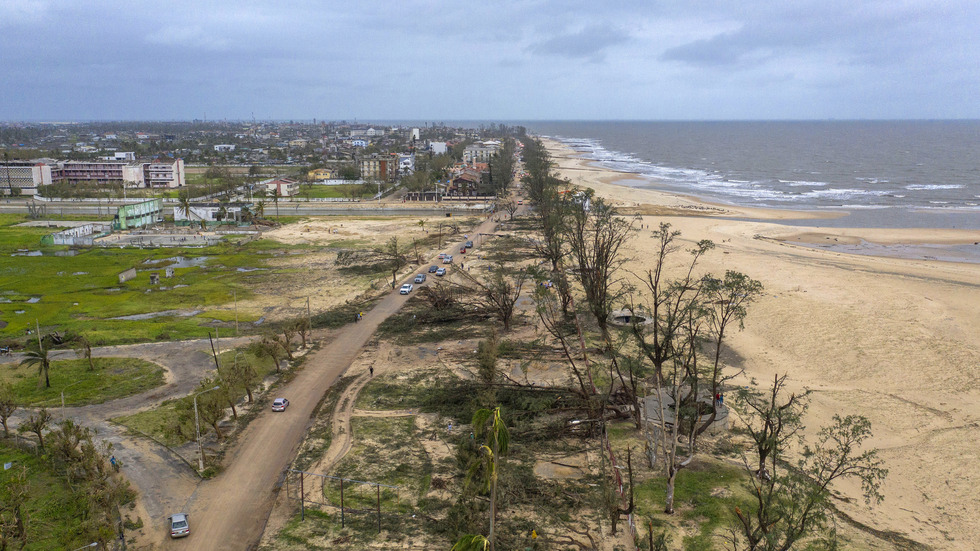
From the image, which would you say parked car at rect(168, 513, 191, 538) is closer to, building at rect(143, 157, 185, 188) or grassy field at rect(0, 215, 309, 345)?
grassy field at rect(0, 215, 309, 345)

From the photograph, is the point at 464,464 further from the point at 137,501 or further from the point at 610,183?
the point at 610,183

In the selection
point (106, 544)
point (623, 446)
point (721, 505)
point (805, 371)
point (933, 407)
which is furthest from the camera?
point (805, 371)

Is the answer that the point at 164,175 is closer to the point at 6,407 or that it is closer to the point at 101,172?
the point at 101,172

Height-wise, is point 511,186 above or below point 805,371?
above

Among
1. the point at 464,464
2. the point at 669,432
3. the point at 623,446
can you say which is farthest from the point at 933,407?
the point at 464,464

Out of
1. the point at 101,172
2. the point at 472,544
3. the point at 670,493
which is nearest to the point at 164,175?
the point at 101,172
